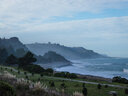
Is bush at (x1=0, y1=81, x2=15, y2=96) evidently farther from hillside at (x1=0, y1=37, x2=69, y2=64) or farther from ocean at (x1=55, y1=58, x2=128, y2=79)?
hillside at (x1=0, y1=37, x2=69, y2=64)

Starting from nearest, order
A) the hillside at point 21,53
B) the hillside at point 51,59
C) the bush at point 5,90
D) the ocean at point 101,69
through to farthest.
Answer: the bush at point 5,90 → the ocean at point 101,69 → the hillside at point 21,53 → the hillside at point 51,59

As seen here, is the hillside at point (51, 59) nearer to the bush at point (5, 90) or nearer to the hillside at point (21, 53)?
the hillside at point (21, 53)

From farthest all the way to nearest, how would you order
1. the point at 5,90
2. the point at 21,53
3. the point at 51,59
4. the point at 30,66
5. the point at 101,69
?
the point at 51,59
the point at 21,53
the point at 101,69
the point at 30,66
the point at 5,90

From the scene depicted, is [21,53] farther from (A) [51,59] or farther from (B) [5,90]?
(B) [5,90]

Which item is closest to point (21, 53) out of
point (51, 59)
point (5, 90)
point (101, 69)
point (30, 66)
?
point (51, 59)

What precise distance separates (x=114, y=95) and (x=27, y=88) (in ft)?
30.9

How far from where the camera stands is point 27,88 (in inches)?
445

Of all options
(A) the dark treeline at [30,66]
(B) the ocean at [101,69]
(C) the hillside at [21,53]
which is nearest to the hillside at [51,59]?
(C) the hillside at [21,53]

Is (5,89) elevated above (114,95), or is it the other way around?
(5,89)

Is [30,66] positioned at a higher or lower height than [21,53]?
lower

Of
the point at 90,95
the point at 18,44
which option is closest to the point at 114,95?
the point at 90,95

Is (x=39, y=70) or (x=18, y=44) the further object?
(x=18, y=44)

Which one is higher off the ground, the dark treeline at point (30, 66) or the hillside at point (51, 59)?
the hillside at point (51, 59)

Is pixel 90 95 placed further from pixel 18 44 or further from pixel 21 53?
pixel 18 44
